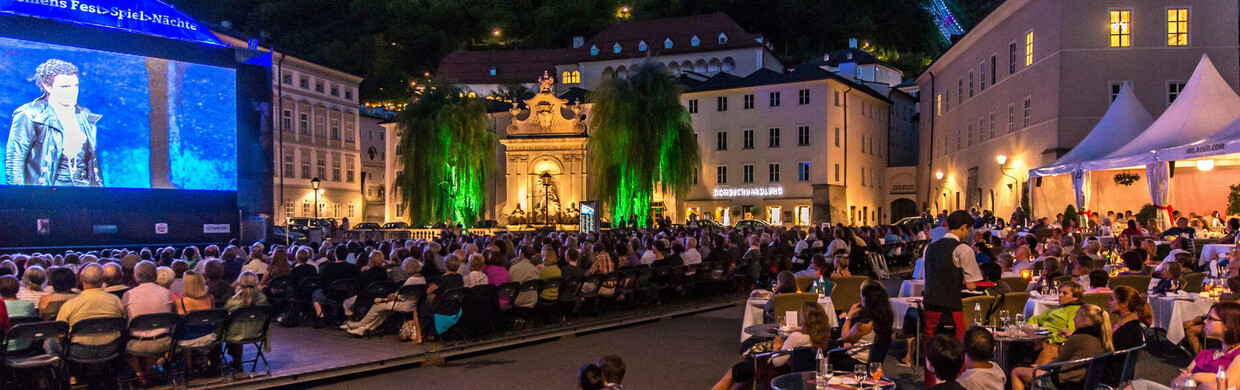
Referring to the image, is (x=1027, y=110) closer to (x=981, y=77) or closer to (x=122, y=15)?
(x=981, y=77)

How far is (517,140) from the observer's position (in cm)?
4756

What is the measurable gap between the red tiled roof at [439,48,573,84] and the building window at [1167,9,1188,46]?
58914 millimetres

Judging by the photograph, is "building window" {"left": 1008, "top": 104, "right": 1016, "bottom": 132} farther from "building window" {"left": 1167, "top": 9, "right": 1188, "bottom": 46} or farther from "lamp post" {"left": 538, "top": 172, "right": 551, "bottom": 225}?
"lamp post" {"left": 538, "top": 172, "right": 551, "bottom": 225}

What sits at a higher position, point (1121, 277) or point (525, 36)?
point (525, 36)

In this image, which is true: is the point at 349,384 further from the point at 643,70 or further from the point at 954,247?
the point at 643,70

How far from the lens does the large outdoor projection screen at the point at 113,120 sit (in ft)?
73.7

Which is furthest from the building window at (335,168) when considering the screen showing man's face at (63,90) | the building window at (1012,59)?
the building window at (1012,59)

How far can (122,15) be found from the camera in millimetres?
24922

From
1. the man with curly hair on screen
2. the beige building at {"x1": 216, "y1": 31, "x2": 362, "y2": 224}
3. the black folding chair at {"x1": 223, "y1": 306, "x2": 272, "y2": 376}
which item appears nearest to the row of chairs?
the black folding chair at {"x1": 223, "y1": 306, "x2": 272, "y2": 376}

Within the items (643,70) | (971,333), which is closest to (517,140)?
(643,70)

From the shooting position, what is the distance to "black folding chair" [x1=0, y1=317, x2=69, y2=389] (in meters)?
7.57

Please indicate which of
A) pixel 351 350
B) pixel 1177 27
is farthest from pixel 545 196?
pixel 351 350

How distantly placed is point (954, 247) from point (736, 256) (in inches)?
421

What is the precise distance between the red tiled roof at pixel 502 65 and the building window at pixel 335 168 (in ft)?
80.9
